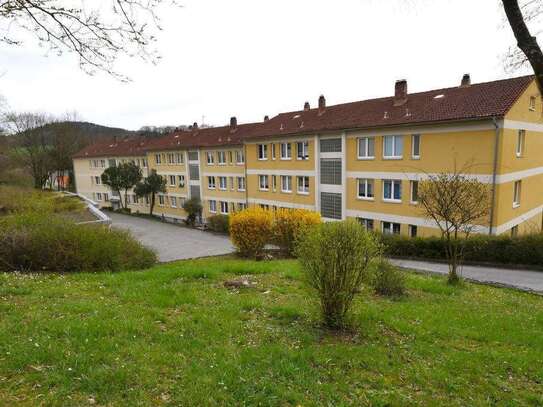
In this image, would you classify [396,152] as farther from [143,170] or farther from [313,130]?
[143,170]

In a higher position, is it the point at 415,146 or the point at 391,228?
the point at 415,146

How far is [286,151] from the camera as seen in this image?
31.5 metres

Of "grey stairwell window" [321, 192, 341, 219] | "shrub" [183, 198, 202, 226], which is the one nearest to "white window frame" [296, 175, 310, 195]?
"grey stairwell window" [321, 192, 341, 219]

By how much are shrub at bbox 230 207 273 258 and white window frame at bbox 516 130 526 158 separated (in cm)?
1577

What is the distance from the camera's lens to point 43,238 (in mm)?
9844

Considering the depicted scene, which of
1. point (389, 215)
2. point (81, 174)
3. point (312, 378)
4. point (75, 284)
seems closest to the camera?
point (312, 378)

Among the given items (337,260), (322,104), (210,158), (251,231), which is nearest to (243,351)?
(337,260)

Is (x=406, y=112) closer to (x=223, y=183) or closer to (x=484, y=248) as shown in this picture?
(x=484, y=248)

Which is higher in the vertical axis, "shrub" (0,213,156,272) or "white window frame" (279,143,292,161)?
"white window frame" (279,143,292,161)

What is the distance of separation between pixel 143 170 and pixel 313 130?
33116 millimetres

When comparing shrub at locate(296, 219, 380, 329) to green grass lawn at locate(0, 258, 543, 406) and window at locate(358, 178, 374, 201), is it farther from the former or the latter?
window at locate(358, 178, 374, 201)

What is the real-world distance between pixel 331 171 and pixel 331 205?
2.69 m

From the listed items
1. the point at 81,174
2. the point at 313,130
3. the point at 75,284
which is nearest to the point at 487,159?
the point at 313,130

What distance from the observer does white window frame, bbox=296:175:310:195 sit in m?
30.2
